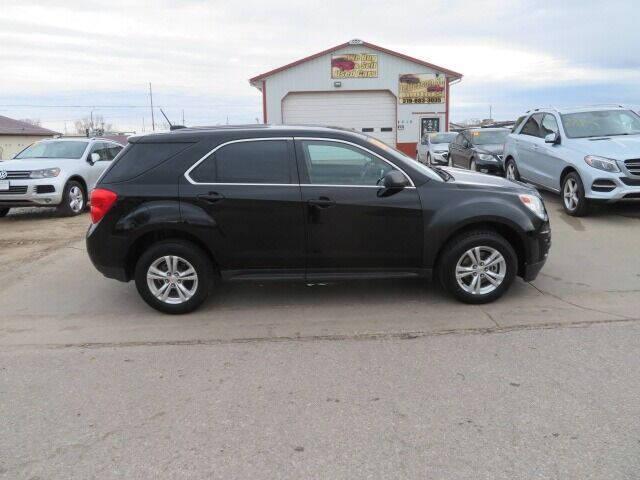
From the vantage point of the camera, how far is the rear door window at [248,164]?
4949 mm

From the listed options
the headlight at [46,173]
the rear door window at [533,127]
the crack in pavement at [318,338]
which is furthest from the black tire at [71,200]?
the rear door window at [533,127]

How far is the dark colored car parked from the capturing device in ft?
41.9

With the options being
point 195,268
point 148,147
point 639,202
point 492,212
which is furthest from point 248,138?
point 639,202

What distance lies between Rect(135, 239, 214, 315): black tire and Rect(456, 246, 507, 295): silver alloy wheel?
238 centimetres

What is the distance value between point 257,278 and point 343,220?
98 centimetres

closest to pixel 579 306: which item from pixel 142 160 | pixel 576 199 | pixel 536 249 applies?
pixel 536 249

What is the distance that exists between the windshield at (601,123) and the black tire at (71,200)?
9576 mm

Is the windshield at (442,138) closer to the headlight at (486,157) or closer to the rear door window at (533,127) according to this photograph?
the headlight at (486,157)

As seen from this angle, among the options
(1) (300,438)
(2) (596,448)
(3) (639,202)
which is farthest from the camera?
(3) (639,202)

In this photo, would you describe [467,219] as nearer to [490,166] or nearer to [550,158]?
[550,158]

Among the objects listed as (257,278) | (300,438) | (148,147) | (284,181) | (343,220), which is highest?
(148,147)

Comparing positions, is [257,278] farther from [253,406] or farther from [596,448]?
[596,448]

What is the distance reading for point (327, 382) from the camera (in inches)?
145

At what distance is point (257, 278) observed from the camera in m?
5.03
